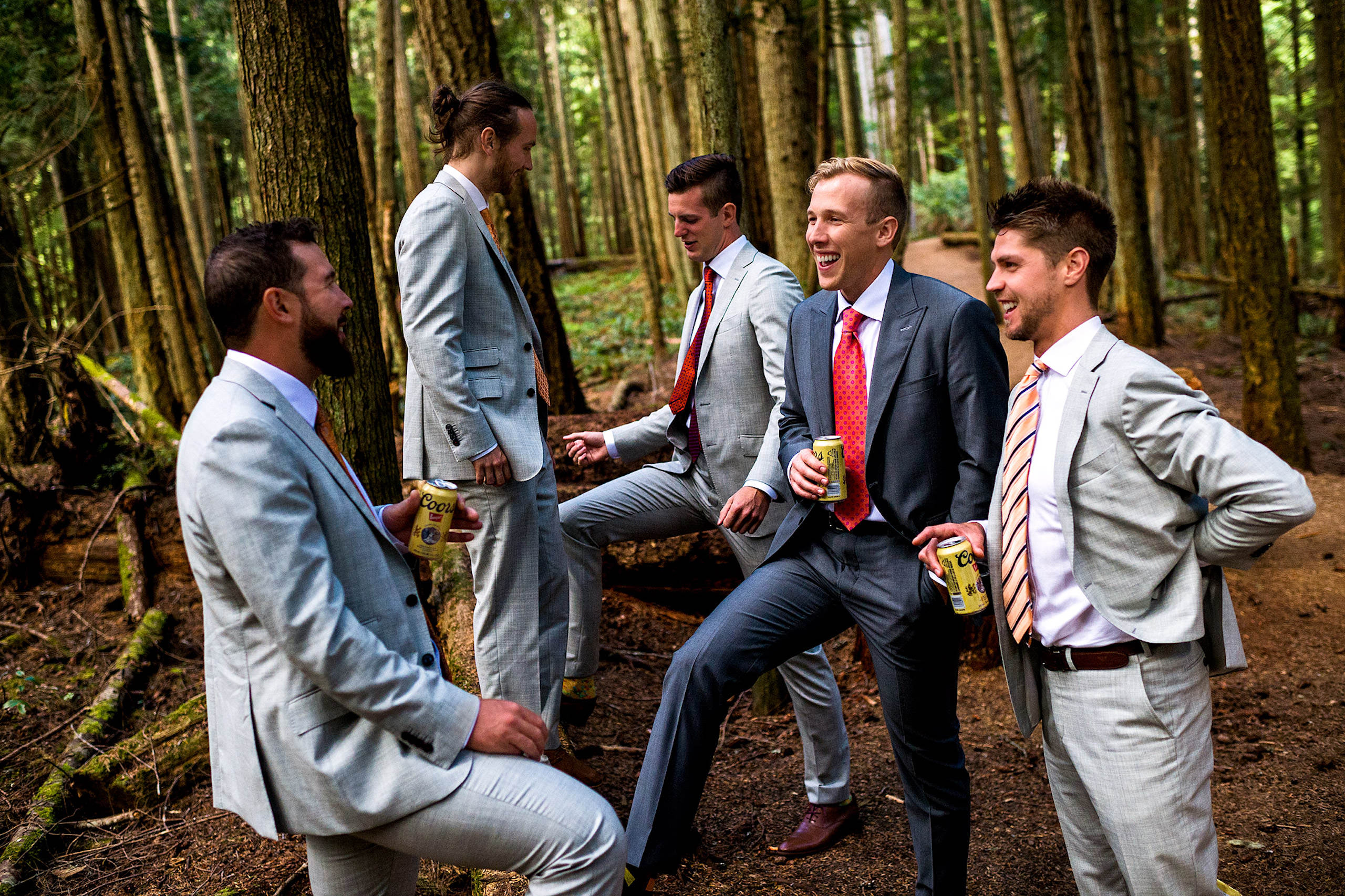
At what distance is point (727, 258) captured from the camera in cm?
402

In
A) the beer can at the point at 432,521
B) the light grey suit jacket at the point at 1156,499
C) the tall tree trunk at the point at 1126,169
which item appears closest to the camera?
the light grey suit jacket at the point at 1156,499

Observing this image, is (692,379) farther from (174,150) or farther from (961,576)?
(174,150)

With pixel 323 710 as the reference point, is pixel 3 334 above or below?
above

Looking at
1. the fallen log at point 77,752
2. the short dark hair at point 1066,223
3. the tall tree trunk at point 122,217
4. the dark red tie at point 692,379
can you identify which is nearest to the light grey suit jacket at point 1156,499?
the short dark hair at point 1066,223

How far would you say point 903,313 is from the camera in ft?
10.1

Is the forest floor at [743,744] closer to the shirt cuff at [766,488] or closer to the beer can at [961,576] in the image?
the shirt cuff at [766,488]

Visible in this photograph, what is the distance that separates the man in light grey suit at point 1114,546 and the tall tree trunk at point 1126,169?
1140 cm

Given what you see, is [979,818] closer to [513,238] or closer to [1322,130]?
[513,238]

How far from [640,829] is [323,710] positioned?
Result: 4.27 ft

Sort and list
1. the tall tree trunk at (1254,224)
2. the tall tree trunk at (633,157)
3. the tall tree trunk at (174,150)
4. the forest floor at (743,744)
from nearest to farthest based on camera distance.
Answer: the forest floor at (743,744), the tall tree trunk at (1254,224), the tall tree trunk at (633,157), the tall tree trunk at (174,150)

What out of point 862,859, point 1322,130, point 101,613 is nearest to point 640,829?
point 862,859

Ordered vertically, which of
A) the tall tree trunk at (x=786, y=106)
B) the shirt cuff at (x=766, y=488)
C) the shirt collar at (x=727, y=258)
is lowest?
the shirt cuff at (x=766, y=488)

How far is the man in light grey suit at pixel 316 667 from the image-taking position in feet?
6.38

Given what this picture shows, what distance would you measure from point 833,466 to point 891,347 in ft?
1.50
